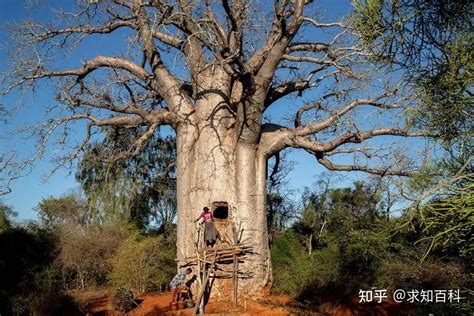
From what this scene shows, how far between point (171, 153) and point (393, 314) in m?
12.7

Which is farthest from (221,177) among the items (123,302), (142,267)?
(142,267)

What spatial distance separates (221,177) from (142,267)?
410 centimetres

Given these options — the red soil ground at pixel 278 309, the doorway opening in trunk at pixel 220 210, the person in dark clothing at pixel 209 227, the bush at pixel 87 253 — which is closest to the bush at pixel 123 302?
the red soil ground at pixel 278 309

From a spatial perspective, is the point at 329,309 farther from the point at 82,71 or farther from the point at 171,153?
the point at 171,153

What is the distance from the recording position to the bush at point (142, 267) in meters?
11.4

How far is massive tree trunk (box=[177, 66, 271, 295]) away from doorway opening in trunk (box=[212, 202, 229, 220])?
8 centimetres

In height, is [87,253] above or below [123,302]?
above

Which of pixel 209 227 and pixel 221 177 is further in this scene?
pixel 221 177

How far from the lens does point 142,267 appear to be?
11469mm

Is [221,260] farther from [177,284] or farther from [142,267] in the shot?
[142,267]

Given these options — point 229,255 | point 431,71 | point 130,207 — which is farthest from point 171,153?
point 431,71

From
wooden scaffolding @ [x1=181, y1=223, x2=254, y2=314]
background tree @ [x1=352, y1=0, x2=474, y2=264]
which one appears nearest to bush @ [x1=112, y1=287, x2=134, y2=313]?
wooden scaffolding @ [x1=181, y1=223, x2=254, y2=314]

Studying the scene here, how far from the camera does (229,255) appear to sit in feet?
27.5

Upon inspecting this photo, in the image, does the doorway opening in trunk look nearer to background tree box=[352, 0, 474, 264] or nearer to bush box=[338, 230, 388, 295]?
bush box=[338, 230, 388, 295]
